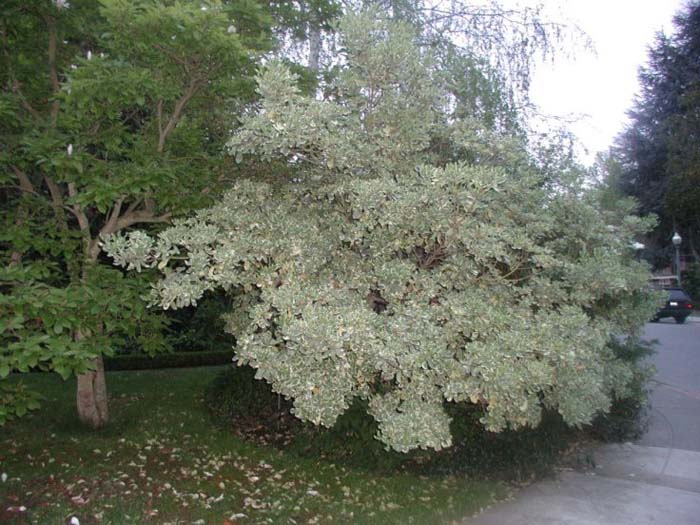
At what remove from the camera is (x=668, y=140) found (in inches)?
1059

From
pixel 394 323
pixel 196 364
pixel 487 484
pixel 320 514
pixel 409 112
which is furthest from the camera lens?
pixel 196 364

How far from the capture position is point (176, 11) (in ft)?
14.2

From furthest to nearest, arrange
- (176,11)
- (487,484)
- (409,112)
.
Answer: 1. (487,484)
2. (409,112)
3. (176,11)

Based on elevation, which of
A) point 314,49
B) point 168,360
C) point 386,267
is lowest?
point 168,360

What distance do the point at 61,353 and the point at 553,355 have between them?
312 cm

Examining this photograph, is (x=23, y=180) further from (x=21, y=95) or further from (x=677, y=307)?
(x=677, y=307)

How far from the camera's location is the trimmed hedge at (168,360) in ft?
36.5

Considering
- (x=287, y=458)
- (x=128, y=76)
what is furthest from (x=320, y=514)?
(x=128, y=76)

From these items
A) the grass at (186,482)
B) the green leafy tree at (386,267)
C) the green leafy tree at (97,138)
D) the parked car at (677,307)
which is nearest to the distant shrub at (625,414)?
the grass at (186,482)

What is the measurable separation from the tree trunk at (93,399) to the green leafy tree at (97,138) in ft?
0.05

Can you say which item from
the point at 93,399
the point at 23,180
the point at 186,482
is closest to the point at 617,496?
the point at 186,482

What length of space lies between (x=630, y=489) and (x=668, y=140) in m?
25.7

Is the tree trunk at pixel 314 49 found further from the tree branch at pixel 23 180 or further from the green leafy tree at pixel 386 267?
the tree branch at pixel 23 180

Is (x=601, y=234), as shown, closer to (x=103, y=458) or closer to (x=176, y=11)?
(x=176, y=11)
